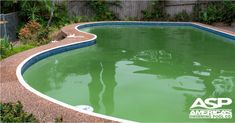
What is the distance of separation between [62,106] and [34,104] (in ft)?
1.51

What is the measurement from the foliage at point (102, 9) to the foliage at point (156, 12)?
1587 mm

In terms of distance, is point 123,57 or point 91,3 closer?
point 123,57

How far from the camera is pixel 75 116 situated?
17.0 feet

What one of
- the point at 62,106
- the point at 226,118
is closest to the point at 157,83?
the point at 226,118

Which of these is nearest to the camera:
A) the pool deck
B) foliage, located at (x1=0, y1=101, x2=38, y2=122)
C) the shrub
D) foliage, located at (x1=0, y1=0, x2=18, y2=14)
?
foliage, located at (x1=0, y1=101, x2=38, y2=122)

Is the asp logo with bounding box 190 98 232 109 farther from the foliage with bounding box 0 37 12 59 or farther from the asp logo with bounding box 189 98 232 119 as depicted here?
the foliage with bounding box 0 37 12 59

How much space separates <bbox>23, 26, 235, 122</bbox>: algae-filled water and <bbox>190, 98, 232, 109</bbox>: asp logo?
4.6 inches

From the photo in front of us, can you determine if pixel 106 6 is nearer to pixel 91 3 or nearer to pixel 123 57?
pixel 91 3

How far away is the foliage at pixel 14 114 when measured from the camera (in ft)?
15.4

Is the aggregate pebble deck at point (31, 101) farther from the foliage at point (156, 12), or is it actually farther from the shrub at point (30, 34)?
the foliage at point (156, 12)

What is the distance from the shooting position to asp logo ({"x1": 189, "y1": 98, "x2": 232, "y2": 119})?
6118 mm

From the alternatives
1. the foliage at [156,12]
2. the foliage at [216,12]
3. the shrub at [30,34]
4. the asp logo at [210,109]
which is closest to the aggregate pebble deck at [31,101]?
the asp logo at [210,109]

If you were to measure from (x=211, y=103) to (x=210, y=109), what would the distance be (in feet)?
1.16

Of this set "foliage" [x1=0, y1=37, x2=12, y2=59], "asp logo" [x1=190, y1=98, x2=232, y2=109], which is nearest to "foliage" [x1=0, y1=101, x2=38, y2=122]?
"asp logo" [x1=190, y1=98, x2=232, y2=109]
